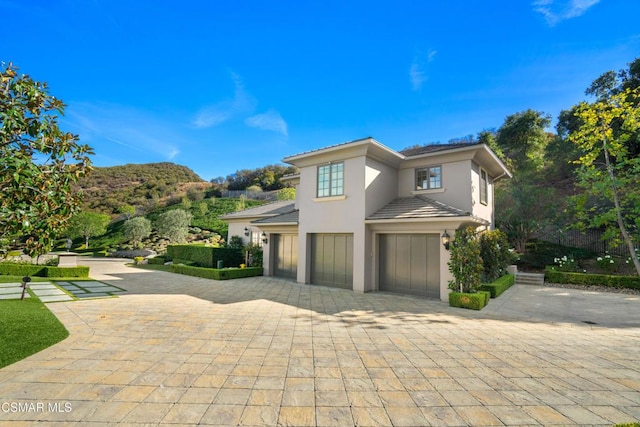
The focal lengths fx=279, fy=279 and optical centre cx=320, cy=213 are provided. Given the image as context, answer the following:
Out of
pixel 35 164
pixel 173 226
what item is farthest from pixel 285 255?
pixel 173 226

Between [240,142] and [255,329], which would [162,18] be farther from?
[240,142]

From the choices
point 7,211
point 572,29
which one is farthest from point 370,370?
point 572,29

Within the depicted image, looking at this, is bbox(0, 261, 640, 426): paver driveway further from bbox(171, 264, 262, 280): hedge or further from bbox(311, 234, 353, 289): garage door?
bbox(171, 264, 262, 280): hedge

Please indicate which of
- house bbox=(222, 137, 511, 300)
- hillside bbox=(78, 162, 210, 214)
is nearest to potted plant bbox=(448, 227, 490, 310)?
house bbox=(222, 137, 511, 300)

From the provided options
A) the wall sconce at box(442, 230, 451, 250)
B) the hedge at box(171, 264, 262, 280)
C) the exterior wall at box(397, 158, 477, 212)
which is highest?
the exterior wall at box(397, 158, 477, 212)

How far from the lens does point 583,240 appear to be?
63.5 feet

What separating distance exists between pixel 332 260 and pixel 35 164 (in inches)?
415

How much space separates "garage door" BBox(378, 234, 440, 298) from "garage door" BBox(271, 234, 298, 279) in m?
5.18

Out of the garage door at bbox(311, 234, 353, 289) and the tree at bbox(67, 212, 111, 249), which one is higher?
the tree at bbox(67, 212, 111, 249)

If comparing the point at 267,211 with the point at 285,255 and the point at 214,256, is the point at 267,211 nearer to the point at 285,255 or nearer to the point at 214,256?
the point at 214,256

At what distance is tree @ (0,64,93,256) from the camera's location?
3.81m

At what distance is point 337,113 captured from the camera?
1852cm

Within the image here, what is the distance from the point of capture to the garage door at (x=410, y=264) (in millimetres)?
10789

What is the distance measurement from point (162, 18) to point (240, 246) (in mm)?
13517
